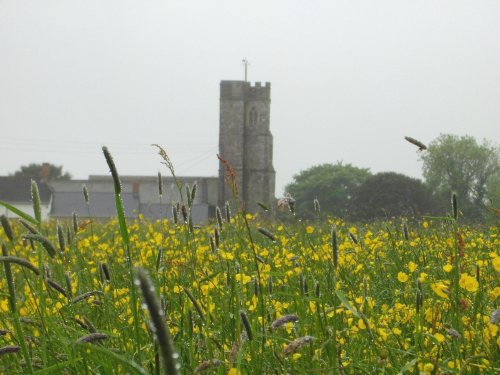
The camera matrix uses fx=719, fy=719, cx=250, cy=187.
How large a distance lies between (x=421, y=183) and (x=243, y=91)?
67.2ft

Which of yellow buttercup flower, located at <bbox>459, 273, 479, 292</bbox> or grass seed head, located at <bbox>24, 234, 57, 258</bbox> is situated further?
yellow buttercup flower, located at <bbox>459, 273, 479, 292</bbox>

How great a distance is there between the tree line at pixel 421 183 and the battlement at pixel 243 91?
10.2 metres

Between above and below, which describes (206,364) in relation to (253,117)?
below

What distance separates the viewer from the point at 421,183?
6347 centimetres

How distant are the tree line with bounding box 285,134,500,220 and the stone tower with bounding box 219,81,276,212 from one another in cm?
406

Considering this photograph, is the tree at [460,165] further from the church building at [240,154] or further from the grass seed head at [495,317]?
the grass seed head at [495,317]

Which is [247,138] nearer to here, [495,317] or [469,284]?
[469,284]

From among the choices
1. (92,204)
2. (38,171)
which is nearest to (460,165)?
(92,204)

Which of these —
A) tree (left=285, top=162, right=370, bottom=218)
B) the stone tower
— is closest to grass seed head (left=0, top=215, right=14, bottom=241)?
the stone tower

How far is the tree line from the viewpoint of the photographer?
60.2 m

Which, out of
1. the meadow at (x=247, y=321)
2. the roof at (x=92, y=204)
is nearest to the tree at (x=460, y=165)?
the roof at (x=92, y=204)

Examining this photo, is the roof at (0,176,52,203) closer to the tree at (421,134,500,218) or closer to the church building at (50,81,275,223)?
the church building at (50,81,275,223)

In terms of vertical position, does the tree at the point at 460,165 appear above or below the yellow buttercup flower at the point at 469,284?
above

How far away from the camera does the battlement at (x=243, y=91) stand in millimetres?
72250
